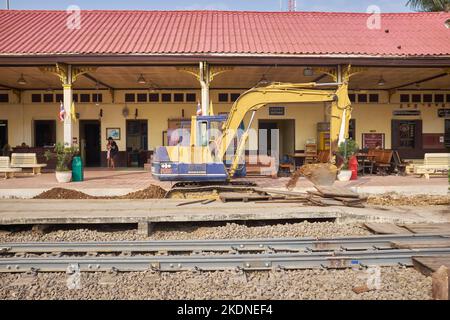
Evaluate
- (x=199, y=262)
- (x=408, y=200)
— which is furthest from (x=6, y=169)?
(x=408, y=200)

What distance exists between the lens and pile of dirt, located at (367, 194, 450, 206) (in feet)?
31.0

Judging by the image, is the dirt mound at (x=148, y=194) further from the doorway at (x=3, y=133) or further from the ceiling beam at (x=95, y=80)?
the doorway at (x=3, y=133)

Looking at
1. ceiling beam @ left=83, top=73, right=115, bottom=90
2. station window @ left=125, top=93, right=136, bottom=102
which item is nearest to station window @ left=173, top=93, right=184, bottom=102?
station window @ left=125, top=93, right=136, bottom=102

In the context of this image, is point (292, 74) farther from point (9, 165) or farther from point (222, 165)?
point (9, 165)

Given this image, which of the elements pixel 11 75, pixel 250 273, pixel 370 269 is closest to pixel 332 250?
pixel 370 269

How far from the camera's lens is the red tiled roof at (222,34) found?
43.4 feet

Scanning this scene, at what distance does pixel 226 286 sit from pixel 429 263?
272 centimetres

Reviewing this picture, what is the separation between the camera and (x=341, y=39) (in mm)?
14648

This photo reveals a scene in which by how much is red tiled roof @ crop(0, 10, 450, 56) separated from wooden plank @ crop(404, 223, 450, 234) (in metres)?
7.54

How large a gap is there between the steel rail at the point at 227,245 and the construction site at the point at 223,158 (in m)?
0.04

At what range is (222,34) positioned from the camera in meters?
15.0

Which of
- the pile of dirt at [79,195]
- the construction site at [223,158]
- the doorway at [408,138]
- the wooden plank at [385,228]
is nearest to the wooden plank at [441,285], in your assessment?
the construction site at [223,158]

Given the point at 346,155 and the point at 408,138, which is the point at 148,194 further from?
the point at 408,138
